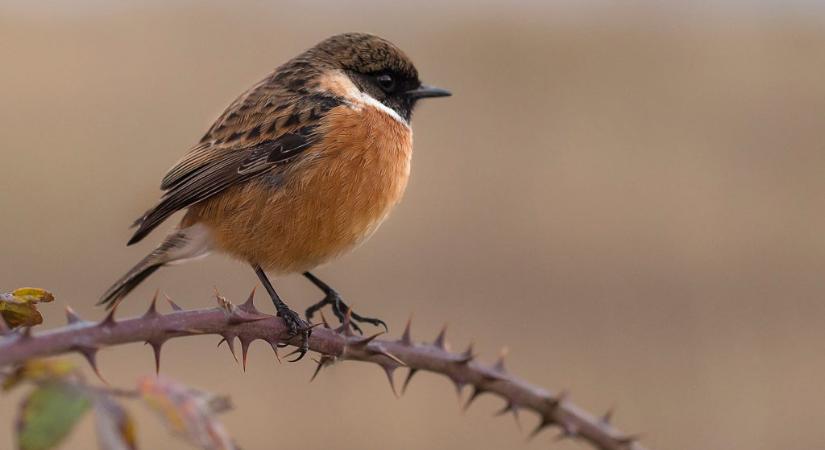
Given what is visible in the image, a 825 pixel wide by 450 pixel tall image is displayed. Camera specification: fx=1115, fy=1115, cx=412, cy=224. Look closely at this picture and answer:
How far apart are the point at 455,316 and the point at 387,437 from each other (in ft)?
8.51

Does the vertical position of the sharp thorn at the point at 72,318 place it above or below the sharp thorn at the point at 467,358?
below

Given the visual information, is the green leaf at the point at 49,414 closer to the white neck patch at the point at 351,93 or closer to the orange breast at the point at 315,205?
the orange breast at the point at 315,205

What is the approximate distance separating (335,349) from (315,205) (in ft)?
6.43

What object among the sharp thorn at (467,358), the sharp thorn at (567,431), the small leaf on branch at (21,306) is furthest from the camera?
the sharp thorn at (467,358)

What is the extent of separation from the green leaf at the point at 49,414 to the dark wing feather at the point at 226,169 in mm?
3440

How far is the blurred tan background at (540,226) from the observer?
11516 millimetres

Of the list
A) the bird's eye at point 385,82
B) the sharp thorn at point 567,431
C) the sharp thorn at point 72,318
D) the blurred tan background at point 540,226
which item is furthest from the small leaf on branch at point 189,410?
the blurred tan background at point 540,226

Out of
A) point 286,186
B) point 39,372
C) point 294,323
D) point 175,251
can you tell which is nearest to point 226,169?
point 286,186

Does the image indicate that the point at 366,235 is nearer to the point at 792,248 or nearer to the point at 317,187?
the point at 317,187

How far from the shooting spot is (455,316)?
43.5 feet

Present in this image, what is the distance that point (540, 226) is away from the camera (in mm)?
16172

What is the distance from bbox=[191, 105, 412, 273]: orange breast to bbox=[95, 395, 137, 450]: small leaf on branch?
3.39 m

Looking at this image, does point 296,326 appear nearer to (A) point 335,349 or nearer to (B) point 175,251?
(B) point 175,251

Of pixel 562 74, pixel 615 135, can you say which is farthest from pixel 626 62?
pixel 615 135
